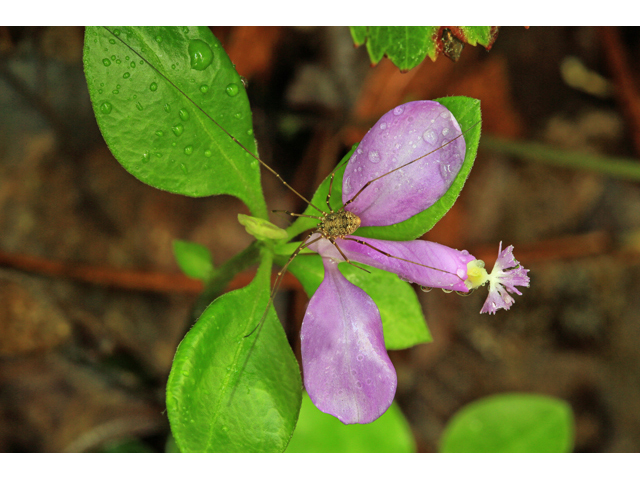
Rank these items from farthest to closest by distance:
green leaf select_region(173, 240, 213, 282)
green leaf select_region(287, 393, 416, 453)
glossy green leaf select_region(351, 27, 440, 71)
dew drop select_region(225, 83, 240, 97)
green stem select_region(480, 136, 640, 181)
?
green stem select_region(480, 136, 640, 181)
green leaf select_region(287, 393, 416, 453)
green leaf select_region(173, 240, 213, 282)
glossy green leaf select_region(351, 27, 440, 71)
dew drop select_region(225, 83, 240, 97)

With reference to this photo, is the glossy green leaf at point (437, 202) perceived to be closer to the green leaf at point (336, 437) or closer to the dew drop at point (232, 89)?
the dew drop at point (232, 89)

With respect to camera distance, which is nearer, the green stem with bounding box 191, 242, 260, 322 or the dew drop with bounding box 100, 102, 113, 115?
the dew drop with bounding box 100, 102, 113, 115

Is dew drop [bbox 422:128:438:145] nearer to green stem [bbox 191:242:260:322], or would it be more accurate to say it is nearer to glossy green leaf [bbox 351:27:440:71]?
glossy green leaf [bbox 351:27:440:71]

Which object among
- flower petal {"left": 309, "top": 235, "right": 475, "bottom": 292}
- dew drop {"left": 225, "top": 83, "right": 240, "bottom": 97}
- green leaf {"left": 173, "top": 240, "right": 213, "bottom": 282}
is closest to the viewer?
flower petal {"left": 309, "top": 235, "right": 475, "bottom": 292}

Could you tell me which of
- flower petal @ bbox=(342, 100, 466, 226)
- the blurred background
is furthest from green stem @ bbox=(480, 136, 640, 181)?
flower petal @ bbox=(342, 100, 466, 226)

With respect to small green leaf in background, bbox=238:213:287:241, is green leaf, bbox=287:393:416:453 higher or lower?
lower

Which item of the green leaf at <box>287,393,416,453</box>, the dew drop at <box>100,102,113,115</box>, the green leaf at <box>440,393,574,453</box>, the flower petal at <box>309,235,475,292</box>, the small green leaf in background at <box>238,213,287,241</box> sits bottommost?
the green leaf at <box>287,393,416,453</box>

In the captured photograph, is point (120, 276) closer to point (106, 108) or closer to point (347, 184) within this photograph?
point (106, 108)
